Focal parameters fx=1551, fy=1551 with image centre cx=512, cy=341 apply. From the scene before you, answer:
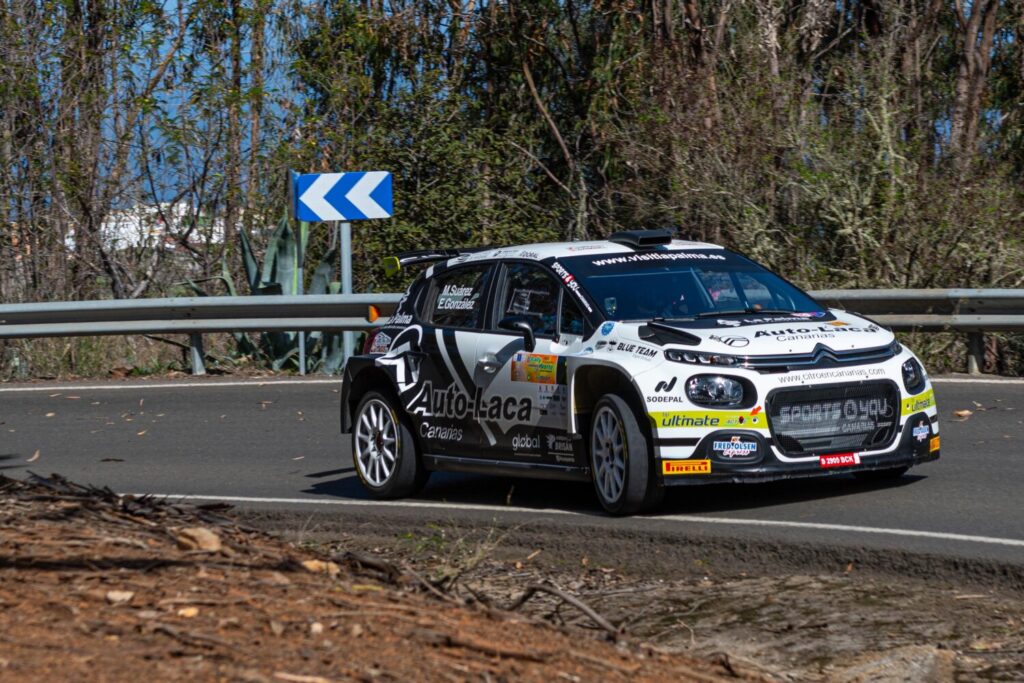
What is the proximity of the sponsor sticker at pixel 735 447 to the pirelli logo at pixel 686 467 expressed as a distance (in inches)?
3.5

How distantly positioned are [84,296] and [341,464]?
10617 millimetres

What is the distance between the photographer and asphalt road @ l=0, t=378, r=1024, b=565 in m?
8.29

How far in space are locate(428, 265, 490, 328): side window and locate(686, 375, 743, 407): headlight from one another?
195 cm

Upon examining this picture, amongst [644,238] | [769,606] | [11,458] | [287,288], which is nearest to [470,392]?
[644,238]

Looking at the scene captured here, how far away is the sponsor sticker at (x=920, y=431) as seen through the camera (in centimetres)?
874

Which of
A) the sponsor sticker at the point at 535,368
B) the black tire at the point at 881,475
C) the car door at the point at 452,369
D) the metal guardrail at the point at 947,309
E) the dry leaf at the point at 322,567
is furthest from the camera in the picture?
the metal guardrail at the point at 947,309

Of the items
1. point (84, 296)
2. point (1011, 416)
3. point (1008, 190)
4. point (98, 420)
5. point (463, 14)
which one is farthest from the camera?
point (463, 14)

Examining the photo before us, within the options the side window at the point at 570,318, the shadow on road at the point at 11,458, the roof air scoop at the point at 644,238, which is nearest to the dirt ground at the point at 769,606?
the side window at the point at 570,318

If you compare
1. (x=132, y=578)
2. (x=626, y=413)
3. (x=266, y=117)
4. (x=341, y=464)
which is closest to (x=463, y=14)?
(x=266, y=117)

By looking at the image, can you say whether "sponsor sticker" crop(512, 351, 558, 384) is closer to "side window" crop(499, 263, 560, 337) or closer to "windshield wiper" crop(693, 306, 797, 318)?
"side window" crop(499, 263, 560, 337)

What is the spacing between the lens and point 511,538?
8.57 m

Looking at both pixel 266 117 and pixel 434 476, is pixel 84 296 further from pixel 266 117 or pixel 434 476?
pixel 434 476

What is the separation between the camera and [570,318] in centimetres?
912

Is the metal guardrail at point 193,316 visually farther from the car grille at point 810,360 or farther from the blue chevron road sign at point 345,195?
the car grille at point 810,360
